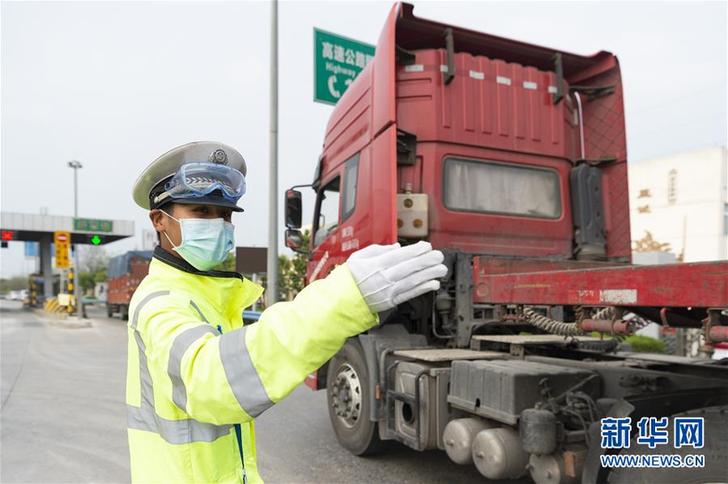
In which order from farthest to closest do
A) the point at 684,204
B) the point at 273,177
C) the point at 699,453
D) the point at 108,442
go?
the point at 684,204
the point at 273,177
the point at 108,442
the point at 699,453

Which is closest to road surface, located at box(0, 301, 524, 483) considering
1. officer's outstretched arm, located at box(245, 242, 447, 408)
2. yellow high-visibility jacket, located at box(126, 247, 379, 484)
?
yellow high-visibility jacket, located at box(126, 247, 379, 484)

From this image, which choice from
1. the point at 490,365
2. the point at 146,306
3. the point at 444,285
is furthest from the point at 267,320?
the point at 444,285

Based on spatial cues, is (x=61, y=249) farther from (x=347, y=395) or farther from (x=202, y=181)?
(x=202, y=181)

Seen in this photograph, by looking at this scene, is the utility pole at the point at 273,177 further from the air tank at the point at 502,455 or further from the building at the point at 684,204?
the building at the point at 684,204

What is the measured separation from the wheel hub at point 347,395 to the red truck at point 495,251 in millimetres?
17

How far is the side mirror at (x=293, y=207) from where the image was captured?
18.0ft

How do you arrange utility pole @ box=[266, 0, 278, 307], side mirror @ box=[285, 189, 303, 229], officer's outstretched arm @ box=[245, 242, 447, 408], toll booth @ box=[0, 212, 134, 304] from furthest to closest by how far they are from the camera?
toll booth @ box=[0, 212, 134, 304] < utility pole @ box=[266, 0, 278, 307] < side mirror @ box=[285, 189, 303, 229] < officer's outstretched arm @ box=[245, 242, 447, 408]

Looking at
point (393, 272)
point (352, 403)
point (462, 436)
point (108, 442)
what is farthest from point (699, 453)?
point (108, 442)

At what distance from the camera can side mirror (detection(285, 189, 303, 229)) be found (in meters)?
5.48

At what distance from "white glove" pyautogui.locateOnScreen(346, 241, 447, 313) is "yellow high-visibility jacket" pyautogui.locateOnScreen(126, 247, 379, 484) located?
25 mm

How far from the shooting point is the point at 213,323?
1.46 meters

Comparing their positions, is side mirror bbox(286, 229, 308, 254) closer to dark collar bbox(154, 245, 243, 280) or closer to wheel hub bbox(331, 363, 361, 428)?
wheel hub bbox(331, 363, 361, 428)

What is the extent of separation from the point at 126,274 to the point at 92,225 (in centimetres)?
1577

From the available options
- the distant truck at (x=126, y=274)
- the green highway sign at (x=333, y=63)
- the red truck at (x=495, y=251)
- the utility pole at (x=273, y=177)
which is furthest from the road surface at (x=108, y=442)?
the distant truck at (x=126, y=274)
